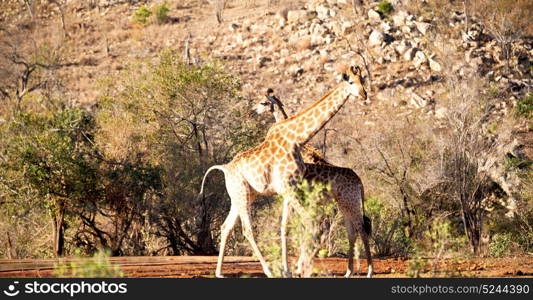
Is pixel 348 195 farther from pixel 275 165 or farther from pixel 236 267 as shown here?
pixel 236 267

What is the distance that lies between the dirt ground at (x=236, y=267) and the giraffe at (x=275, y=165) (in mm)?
869

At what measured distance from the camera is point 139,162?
15.3m

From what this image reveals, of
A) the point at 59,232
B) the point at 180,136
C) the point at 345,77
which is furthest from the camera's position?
the point at 180,136

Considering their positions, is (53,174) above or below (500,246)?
above

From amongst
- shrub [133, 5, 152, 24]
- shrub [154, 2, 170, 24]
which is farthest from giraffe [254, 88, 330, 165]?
shrub [133, 5, 152, 24]

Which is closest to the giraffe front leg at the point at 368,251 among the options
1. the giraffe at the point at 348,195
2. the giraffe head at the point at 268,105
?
the giraffe at the point at 348,195

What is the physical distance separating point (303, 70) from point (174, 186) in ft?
81.8

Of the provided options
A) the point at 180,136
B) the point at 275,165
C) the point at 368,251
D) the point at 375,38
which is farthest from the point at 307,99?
the point at 368,251

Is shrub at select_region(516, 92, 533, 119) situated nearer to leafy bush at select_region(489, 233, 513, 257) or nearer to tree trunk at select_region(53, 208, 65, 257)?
leafy bush at select_region(489, 233, 513, 257)

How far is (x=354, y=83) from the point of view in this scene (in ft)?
33.5

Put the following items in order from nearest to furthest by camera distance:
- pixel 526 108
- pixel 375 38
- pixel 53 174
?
pixel 53 174
pixel 526 108
pixel 375 38

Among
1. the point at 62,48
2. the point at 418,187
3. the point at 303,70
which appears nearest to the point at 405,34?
the point at 303,70

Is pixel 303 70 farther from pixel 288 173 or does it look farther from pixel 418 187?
pixel 288 173

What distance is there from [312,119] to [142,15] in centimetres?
4049
